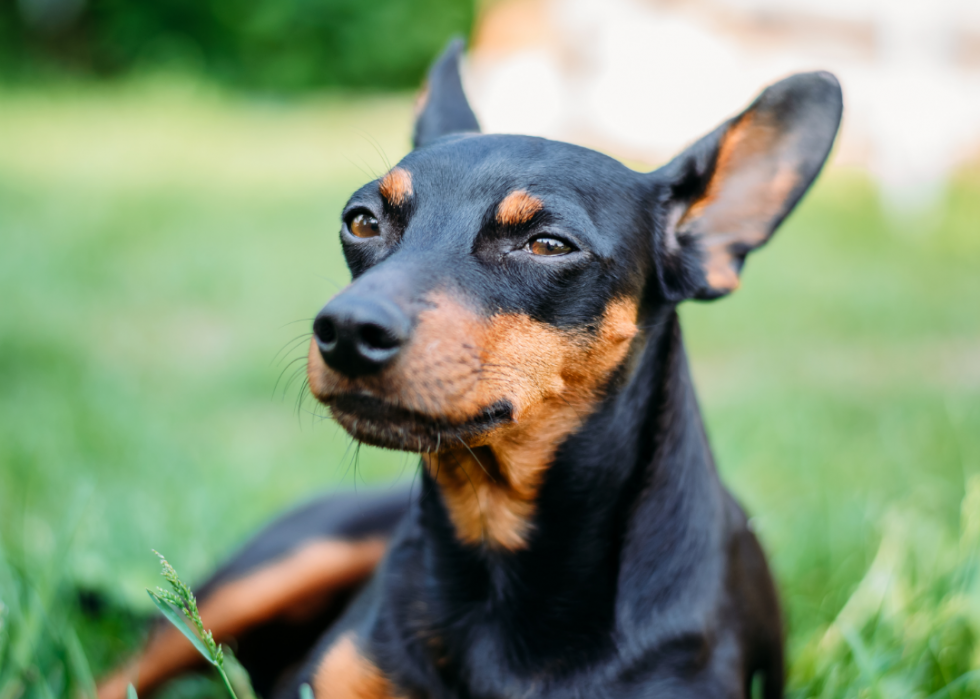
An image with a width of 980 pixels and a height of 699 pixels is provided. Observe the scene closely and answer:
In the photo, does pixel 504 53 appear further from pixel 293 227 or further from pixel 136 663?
pixel 136 663

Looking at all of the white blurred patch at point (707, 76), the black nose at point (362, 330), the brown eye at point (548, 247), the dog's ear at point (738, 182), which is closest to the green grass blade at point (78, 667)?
the black nose at point (362, 330)

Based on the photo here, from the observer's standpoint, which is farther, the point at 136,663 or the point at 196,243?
the point at 196,243

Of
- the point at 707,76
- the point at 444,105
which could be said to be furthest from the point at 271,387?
the point at 707,76

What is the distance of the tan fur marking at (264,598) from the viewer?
317 cm

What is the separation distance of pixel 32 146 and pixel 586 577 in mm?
10174

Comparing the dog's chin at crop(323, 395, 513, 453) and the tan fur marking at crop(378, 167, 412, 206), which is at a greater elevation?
the tan fur marking at crop(378, 167, 412, 206)

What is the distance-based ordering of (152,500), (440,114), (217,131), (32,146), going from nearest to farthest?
(440,114)
(152,500)
(32,146)
(217,131)

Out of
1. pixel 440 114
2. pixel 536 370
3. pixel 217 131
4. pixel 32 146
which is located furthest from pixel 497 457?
pixel 217 131

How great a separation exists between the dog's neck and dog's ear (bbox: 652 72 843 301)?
0.27 m

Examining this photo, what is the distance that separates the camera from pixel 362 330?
2.00 m

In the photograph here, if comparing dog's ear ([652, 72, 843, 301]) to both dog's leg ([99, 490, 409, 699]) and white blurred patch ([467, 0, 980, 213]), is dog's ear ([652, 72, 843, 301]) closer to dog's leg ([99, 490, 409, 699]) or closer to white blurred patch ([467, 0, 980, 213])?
dog's leg ([99, 490, 409, 699])

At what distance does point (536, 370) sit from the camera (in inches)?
91.2

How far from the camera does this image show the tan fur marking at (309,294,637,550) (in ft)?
6.86

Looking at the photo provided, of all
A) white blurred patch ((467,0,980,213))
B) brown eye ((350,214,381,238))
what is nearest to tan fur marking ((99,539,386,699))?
brown eye ((350,214,381,238))
